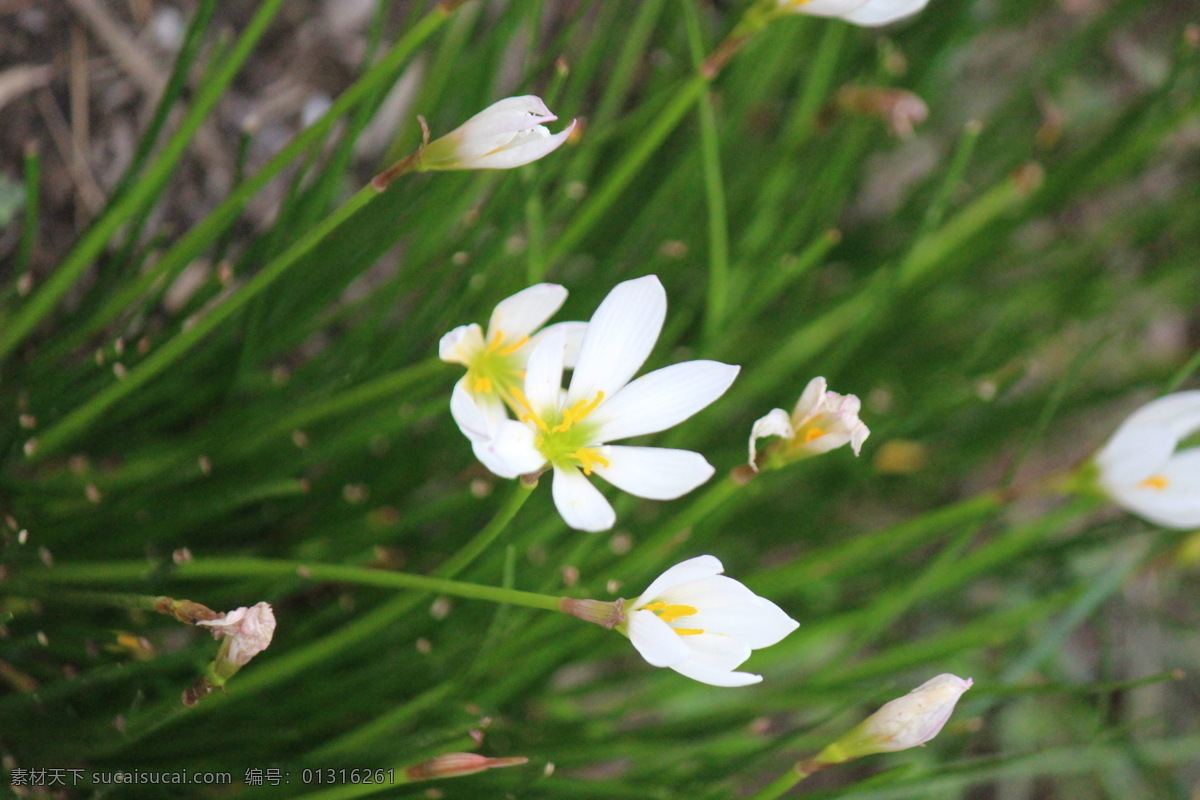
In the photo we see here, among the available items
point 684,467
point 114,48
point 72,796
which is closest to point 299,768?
point 72,796

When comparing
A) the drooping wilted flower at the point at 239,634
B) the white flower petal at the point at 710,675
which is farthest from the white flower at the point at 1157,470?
the drooping wilted flower at the point at 239,634

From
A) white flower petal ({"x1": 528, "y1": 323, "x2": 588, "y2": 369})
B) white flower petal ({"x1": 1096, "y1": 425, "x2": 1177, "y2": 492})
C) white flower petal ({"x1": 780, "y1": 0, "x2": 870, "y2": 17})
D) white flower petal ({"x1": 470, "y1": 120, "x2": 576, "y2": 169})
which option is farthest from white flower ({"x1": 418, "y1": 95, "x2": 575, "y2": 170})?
white flower petal ({"x1": 1096, "y1": 425, "x2": 1177, "y2": 492})

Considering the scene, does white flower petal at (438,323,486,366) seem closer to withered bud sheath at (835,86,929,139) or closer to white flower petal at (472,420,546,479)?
white flower petal at (472,420,546,479)

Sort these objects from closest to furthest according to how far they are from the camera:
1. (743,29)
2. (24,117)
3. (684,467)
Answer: (684,467) < (743,29) < (24,117)

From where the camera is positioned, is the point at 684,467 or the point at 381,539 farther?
the point at 381,539

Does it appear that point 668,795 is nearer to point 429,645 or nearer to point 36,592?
point 429,645

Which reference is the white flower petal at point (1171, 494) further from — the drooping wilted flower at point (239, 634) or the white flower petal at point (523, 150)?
the drooping wilted flower at point (239, 634)

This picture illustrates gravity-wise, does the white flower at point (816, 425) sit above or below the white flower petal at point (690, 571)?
above
